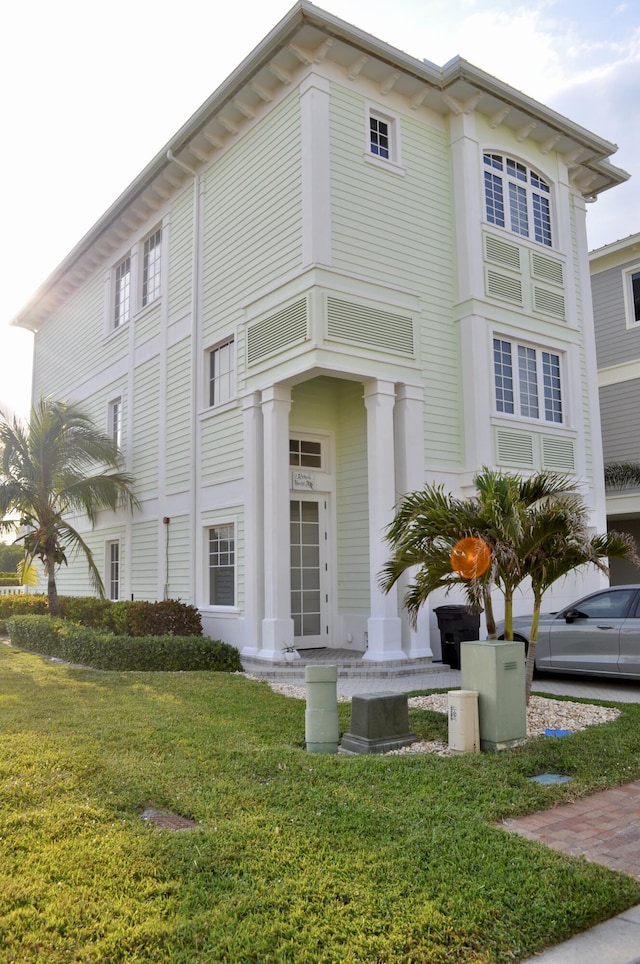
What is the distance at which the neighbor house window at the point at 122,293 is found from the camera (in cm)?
1861

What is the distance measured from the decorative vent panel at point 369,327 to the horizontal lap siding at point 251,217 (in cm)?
105

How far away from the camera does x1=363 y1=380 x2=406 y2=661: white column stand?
11.2 m

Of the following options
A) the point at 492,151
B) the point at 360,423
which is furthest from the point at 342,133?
the point at 360,423

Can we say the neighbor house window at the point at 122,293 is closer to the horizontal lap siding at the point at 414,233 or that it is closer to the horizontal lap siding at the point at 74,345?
the horizontal lap siding at the point at 74,345

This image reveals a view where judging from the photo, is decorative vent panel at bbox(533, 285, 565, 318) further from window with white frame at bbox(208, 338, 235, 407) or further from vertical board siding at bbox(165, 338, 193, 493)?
vertical board siding at bbox(165, 338, 193, 493)

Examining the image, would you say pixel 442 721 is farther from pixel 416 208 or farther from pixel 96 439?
pixel 96 439

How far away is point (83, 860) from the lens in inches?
154

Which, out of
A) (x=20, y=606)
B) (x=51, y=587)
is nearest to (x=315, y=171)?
(x=51, y=587)

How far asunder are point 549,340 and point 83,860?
42.3 feet

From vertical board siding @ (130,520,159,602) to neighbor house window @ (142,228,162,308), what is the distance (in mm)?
5122

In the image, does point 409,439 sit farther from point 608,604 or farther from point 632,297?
point 632,297

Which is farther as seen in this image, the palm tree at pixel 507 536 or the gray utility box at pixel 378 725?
the palm tree at pixel 507 536

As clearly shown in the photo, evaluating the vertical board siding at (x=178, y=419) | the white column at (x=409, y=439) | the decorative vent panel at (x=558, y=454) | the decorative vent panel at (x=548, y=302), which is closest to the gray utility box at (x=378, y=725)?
the white column at (x=409, y=439)

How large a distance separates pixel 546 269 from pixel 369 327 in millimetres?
5142
